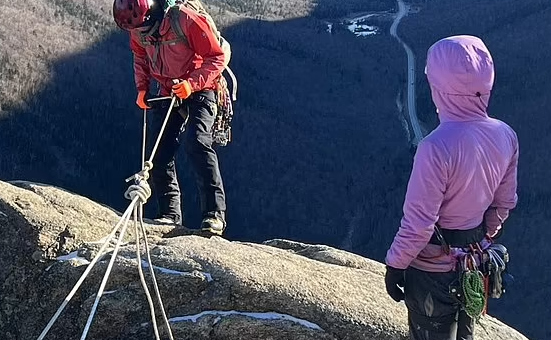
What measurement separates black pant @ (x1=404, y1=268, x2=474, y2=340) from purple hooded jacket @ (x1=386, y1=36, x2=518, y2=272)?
0.19 ft

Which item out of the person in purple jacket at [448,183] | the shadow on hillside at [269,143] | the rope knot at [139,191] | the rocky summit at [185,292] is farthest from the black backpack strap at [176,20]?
the shadow on hillside at [269,143]

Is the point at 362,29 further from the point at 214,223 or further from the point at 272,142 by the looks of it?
the point at 214,223

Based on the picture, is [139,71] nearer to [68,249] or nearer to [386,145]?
[68,249]

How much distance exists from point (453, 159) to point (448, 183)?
0.48 ft

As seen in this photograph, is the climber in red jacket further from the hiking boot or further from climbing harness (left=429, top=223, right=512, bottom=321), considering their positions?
climbing harness (left=429, top=223, right=512, bottom=321)

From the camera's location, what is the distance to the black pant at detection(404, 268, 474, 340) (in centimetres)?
445

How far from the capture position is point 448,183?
4258 millimetres

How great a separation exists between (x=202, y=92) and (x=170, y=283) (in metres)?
1.91

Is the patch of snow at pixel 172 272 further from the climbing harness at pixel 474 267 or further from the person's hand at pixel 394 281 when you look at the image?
the climbing harness at pixel 474 267

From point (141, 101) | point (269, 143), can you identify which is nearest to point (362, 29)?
point (269, 143)

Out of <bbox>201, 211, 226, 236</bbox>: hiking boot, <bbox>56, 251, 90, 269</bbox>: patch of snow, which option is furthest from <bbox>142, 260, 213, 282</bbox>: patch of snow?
<bbox>201, 211, 226, 236</bbox>: hiking boot

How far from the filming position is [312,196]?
228 feet

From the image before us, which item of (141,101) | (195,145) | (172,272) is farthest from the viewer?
(141,101)

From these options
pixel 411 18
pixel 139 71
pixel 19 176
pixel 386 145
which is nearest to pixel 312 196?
pixel 386 145
